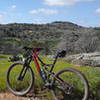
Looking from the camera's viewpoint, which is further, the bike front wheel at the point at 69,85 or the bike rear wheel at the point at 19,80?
the bike rear wheel at the point at 19,80

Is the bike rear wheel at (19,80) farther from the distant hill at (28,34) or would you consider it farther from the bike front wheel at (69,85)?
the distant hill at (28,34)

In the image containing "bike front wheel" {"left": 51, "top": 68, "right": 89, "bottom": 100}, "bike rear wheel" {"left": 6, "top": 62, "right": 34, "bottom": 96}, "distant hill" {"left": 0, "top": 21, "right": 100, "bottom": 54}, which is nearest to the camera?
"bike front wheel" {"left": 51, "top": 68, "right": 89, "bottom": 100}

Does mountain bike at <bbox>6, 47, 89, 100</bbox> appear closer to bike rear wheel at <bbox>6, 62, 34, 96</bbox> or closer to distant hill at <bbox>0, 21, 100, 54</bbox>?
bike rear wheel at <bbox>6, 62, 34, 96</bbox>

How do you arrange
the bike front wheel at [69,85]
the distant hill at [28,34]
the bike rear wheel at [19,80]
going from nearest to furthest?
the bike front wheel at [69,85] < the bike rear wheel at [19,80] < the distant hill at [28,34]

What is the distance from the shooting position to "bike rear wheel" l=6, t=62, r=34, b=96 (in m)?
5.59

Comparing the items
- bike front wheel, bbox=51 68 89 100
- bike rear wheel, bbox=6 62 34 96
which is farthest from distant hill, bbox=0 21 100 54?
bike front wheel, bbox=51 68 89 100

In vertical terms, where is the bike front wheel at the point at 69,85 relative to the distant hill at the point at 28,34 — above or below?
below

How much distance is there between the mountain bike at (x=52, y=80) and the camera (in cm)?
495

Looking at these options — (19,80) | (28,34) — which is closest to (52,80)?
(19,80)

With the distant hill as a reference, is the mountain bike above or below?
below

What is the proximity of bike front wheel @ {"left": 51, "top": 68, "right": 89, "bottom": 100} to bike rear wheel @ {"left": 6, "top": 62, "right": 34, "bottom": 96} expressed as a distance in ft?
1.98

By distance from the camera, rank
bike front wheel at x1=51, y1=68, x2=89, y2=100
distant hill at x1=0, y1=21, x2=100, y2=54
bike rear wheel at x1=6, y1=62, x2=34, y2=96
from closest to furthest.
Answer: bike front wheel at x1=51, y1=68, x2=89, y2=100 → bike rear wheel at x1=6, y1=62, x2=34, y2=96 → distant hill at x1=0, y1=21, x2=100, y2=54

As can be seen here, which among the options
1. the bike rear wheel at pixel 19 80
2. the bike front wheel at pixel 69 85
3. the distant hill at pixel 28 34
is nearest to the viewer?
the bike front wheel at pixel 69 85

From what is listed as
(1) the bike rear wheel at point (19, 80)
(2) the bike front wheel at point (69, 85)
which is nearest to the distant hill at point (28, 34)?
(1) the bike rear wheel at point (19, 80)
